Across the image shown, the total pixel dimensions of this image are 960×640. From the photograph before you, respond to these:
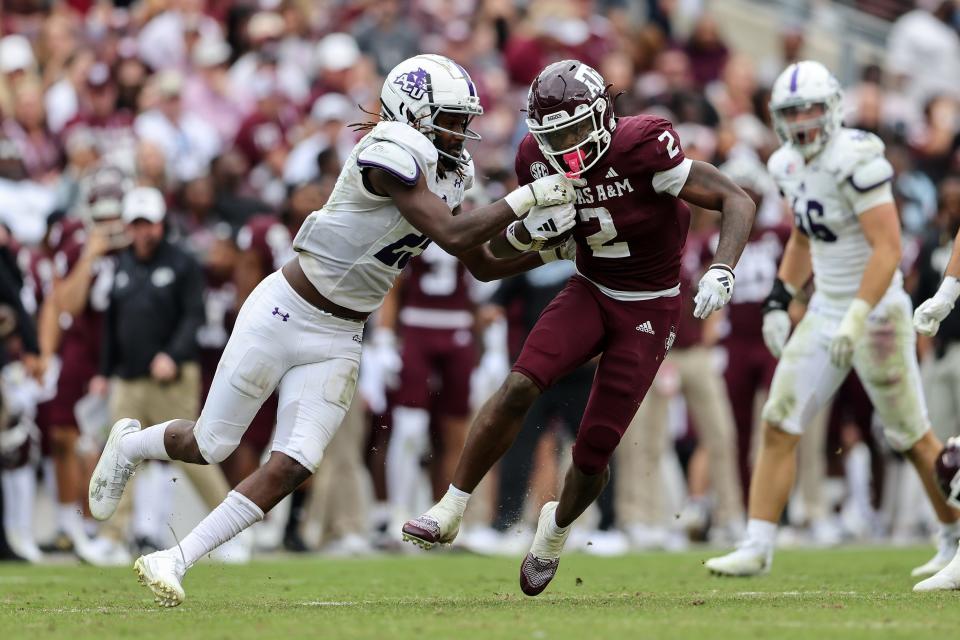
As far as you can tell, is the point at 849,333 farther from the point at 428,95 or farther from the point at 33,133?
the point at 33,133

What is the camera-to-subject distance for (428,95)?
6473 millimetres

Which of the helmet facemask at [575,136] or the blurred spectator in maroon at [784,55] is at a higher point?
the helmet facemask at [575,136]

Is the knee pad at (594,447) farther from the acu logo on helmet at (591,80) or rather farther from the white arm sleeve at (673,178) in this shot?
the acu logo on helmet at (591,80)

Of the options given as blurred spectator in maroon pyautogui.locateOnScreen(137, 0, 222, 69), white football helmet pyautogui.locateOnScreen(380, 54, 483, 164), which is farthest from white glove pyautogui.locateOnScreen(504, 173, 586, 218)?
blurred spectator in maroon pyautogui.locateOnScreen(137, 0, 222, 69)

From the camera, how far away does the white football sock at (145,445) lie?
269 inches

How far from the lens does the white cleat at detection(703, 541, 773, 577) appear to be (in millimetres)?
8141

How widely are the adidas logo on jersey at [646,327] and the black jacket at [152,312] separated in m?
4.12

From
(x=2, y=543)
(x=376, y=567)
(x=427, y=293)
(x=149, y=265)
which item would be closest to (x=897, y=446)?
(x=376, y=567)

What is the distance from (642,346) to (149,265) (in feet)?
14.8

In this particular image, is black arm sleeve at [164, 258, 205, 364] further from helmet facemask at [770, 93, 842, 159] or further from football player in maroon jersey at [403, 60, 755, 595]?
helmet facemask at [770, 93, 842, 159]

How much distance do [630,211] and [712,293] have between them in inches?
25.2

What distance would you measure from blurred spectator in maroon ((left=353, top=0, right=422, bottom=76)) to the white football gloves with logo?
7.05 metres

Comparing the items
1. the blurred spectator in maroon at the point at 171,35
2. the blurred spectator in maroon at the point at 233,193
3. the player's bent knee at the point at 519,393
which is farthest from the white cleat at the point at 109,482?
the blurred spectator in maroon at the point at 171,35

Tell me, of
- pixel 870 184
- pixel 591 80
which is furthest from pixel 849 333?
pixel 591 80
